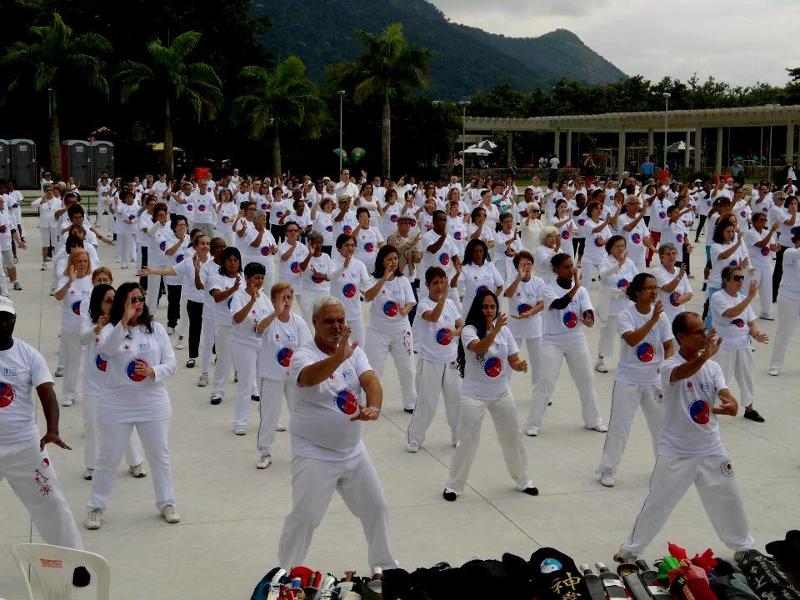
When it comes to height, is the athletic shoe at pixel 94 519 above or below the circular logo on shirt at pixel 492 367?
below

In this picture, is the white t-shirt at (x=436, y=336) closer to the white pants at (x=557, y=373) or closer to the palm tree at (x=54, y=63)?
the white pants at (x=557, y=373)

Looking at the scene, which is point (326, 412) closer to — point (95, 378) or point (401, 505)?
point (401, 505)

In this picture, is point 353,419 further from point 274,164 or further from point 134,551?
point 274,164

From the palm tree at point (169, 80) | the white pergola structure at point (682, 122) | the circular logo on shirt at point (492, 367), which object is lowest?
the circular logo on shirt at point (492, 367)

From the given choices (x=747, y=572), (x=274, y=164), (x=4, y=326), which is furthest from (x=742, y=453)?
(x=274, y=164)

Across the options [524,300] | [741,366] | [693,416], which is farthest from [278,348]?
[741,366]

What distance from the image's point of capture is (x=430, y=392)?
9305mm

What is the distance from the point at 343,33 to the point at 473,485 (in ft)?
430

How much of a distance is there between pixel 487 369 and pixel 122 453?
2844mm

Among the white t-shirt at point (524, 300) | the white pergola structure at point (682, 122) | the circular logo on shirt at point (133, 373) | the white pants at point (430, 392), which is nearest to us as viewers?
the circular logo on shirt at point (133, 373)

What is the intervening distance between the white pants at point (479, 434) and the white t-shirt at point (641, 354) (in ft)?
3.52

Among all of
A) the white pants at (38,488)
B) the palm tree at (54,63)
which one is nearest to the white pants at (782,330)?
the white pants at (38,488)

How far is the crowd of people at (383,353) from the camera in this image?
20.2 ft

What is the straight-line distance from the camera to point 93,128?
56438mm
